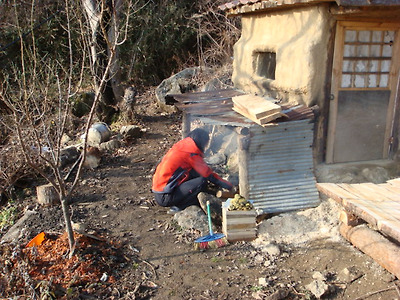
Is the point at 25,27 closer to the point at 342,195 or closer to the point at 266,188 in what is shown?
the point at 266,188

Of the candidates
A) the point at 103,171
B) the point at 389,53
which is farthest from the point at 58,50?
the point at 389,53

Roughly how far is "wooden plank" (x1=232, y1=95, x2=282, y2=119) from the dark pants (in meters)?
1.28

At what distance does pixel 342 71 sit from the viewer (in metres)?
5.72

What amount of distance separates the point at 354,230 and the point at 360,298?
3.31 feet

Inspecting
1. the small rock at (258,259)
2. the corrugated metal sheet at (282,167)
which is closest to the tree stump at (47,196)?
the corrugated metal sheet at (282,167)

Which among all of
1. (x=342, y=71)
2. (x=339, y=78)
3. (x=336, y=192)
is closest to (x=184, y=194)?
(x=336, y=192)

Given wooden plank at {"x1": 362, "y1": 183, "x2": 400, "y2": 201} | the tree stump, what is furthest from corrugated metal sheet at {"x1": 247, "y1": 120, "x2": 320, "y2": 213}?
the tree stump

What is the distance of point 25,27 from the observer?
1262 cm

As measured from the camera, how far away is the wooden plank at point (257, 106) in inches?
199

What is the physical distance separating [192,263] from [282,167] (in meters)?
2.02

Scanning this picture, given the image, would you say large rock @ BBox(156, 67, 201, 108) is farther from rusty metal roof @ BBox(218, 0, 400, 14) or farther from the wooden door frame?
the wooden door frame

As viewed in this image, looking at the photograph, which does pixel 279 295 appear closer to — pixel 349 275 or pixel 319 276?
pixel 319 276

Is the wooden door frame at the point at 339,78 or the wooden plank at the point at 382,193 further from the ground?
the wooden door frame at the point at 339,78

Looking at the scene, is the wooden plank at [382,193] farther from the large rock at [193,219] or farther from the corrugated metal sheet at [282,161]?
the large rock at [193,219]
